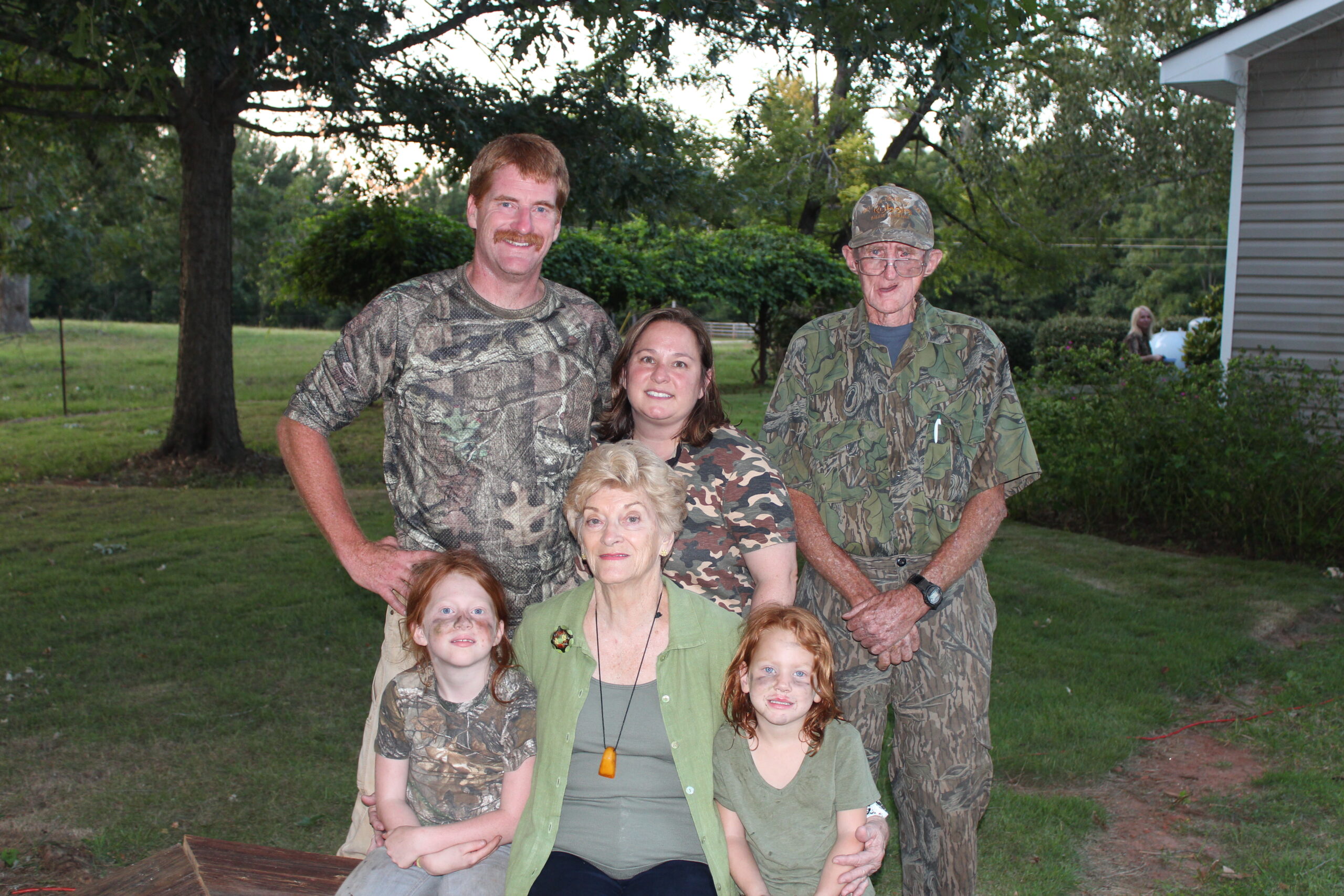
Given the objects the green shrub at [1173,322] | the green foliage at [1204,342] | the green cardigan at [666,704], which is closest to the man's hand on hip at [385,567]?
the green cardigan at [666,704]

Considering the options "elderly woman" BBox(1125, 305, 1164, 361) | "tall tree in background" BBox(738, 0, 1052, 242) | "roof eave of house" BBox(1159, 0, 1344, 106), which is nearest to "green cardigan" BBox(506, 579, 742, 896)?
"tall tree in background" BBox(738, 0, 1052, 242)

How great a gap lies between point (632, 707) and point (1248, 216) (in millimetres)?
8613

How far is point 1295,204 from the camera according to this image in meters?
9.09

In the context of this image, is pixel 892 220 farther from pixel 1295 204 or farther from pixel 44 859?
pixel 1295 204

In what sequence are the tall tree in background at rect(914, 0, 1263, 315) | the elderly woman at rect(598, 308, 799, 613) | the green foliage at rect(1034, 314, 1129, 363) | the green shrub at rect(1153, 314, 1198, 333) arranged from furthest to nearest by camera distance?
the green shrub at rect(1153, 314, 1198, 333)
the green foliage at rect(1034, 314, 1129, 363)
the tall tree in background at rect(914, 0, 1263, 315)
the elderly woman at rect(598, 308, 799, 613)

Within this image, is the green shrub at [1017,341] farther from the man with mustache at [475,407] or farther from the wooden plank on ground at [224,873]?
the wooden plank on ground at [224,873]

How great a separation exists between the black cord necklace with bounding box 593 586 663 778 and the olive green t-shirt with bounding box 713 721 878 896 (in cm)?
27

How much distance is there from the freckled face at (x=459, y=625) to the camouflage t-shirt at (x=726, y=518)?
49 centimetres

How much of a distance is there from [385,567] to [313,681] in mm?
3426

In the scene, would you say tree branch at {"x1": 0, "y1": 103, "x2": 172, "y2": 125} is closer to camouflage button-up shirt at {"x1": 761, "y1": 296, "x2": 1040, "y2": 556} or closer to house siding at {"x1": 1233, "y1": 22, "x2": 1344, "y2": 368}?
camouflage button-up shirt at {"x1": 761, "y1": 296, "x2": 1040, "y2": 556}

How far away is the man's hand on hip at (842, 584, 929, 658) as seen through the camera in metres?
3.13

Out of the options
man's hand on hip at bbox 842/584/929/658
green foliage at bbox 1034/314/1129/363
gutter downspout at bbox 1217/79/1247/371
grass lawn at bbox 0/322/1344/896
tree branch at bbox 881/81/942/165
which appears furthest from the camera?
green foliage at bbox 1034/314/1129/363

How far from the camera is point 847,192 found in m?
21.6

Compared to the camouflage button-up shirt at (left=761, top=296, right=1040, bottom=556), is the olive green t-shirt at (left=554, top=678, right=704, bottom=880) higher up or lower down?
lower down
